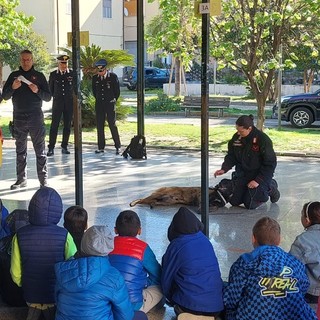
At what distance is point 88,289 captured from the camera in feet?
12.0

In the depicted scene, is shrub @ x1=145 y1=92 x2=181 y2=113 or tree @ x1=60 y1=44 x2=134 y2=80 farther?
shrub @ x1=145 y1=92 x2=181 y2=113

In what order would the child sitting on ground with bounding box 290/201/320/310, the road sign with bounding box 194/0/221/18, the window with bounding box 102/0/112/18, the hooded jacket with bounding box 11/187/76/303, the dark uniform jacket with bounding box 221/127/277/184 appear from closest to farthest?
the hooded jacket with bounding box 11/187/76/303 → the child sitting on ground with bounding box 290/201/320/310 → the road sign with bounding box 194/0/221/18 → the dark uniform jacket with bounding box 221/127/277/184 → the window with bounding box 102/0/112/18

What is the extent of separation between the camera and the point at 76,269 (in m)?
3.66

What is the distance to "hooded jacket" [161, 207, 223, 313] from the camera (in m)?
4.27

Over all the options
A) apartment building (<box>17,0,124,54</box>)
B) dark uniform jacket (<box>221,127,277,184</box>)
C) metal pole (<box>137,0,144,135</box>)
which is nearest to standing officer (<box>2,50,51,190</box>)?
metal pole (<box>137,0,144,135</box>)

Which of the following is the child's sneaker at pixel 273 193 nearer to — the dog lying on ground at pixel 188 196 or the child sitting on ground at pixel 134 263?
the dog lying on ground at pixel 188 196

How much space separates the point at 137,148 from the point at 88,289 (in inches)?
330

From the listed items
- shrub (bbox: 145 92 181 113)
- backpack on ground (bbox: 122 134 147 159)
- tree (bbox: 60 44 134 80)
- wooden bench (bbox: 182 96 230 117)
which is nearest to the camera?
backpack on ground (bbox: 122 134 147 159)

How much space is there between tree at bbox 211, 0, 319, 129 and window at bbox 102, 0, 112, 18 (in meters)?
28.3

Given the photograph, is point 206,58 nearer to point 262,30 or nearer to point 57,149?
point 57,149

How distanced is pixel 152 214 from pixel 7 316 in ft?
11.5

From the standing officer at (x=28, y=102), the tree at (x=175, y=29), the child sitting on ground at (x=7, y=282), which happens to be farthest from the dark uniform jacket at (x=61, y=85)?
the child sitting on ground at (x=7, y=282)

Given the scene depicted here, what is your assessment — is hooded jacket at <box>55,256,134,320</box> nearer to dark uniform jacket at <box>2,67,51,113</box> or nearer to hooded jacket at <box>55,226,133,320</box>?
hooded jacket at <box>55,226,133,320</box>

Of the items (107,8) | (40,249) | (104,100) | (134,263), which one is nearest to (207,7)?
(134,263)
